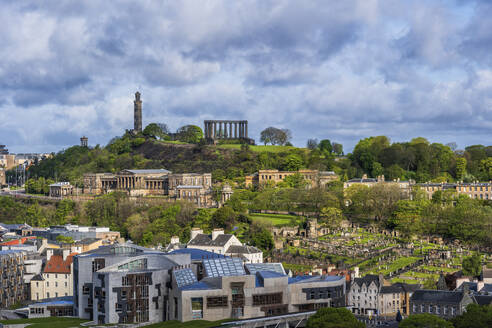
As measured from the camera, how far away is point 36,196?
15650 centimetres

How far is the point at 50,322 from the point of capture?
62344 mm

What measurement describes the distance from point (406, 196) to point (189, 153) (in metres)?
59.6

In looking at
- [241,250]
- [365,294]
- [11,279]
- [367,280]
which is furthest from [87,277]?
[241,250]

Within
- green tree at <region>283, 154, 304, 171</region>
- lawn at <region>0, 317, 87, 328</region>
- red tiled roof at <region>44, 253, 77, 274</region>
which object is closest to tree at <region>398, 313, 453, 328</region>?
lawn at <region>0, 317, 87, 328</region>

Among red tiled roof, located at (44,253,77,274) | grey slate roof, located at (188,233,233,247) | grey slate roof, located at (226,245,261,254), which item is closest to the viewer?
red tiled roof, located at (44,253,77,274)

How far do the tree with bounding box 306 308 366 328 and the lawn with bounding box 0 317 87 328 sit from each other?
1919 centimetres

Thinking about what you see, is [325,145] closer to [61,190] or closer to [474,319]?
[61,190]

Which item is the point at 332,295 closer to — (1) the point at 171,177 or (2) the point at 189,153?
(1) the point at 171,177

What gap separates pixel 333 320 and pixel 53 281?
3738 cm

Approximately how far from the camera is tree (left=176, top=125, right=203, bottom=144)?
182750mm

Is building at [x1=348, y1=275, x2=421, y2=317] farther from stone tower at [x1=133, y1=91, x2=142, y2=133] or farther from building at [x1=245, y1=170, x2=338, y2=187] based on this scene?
stone tower at [x1=133, y1=91, x2=142, y2=133]

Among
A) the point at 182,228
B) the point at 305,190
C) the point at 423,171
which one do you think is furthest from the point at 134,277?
the point at 423,171

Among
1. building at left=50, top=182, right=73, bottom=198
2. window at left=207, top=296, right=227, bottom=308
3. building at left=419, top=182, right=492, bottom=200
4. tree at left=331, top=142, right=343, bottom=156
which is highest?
tree at left=331, top=142, right=343, bottom=156

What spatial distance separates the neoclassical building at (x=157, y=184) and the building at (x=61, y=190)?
333 centimetres
